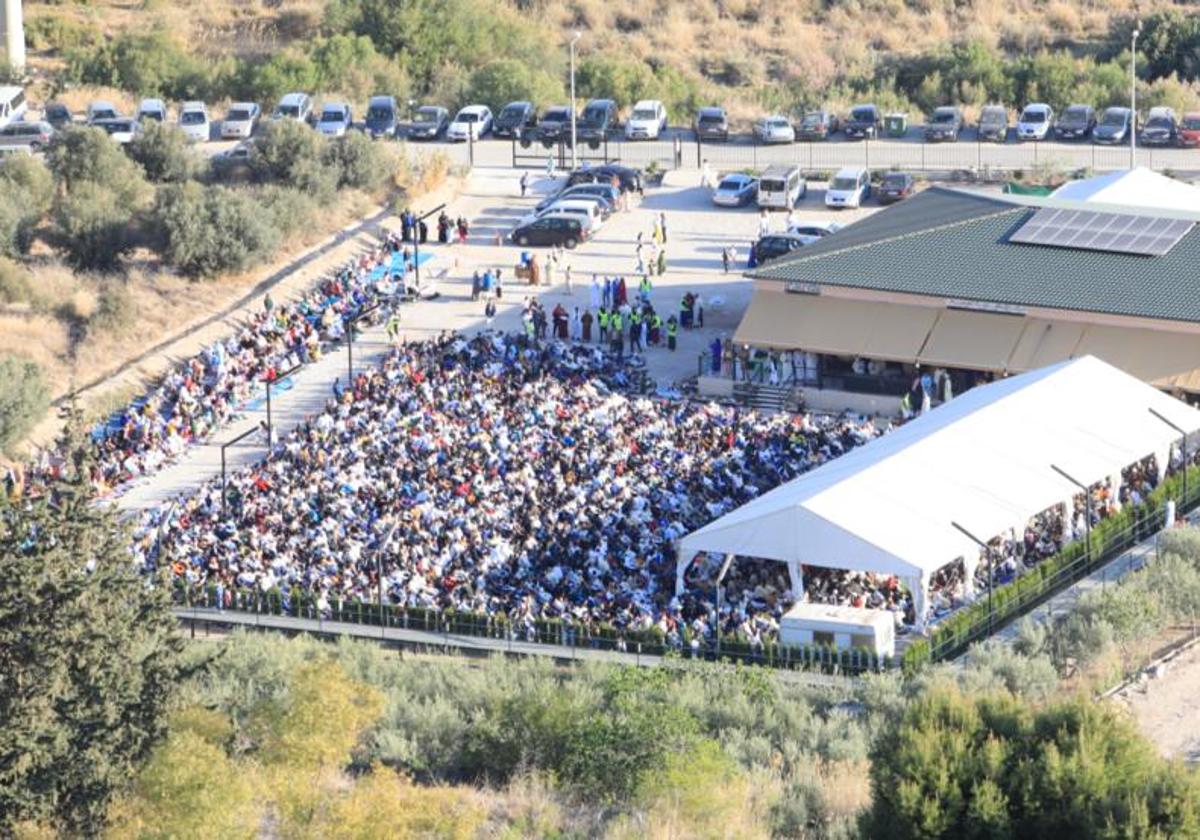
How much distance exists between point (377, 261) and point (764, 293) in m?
11.1

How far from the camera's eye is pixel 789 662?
140 ft

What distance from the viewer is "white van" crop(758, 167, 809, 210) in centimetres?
6894

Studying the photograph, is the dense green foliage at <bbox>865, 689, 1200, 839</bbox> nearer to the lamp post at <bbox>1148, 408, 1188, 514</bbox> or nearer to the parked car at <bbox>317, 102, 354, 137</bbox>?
the lamp post at <bbox>1148, 408, 1188, 514</bbox>

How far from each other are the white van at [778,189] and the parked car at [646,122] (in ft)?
31.3

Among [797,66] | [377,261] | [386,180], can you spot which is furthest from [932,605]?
[797,66]

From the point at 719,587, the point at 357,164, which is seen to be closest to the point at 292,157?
the point at 357,164

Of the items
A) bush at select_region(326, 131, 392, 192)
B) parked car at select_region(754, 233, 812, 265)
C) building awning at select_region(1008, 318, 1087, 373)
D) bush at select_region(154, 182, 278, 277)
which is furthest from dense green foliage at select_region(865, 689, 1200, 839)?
bush at select_region(326, 131, 392, 192)

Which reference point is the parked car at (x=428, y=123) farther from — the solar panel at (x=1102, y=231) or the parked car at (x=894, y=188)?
the solar panel at (x=1102, y=231)

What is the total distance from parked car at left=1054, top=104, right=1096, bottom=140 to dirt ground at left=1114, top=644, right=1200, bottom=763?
36.2 metres

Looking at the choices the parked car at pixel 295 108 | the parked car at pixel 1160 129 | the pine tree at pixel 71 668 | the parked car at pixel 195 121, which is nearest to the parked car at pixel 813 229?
the parked car at pixel 1160 129

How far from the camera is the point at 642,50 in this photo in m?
95.0

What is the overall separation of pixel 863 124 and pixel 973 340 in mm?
23530

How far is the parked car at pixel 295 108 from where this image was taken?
264 feet

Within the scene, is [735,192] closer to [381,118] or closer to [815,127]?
[815,127]
